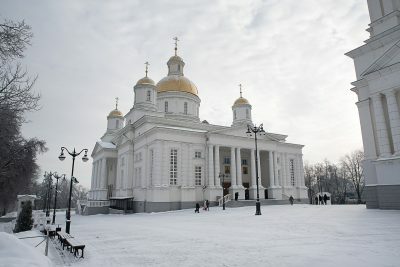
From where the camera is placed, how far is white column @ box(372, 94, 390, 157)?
20.1m

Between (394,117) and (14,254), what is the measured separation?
72.8ft

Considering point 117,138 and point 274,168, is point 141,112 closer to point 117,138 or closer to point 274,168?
point 117,138

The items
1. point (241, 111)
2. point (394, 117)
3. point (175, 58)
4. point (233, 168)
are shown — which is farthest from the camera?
point (241, 111)

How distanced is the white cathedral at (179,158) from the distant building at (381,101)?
685 inches

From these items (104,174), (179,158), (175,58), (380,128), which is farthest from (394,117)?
(104,174)

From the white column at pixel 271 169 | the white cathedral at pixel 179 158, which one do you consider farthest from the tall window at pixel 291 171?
the white column at pixel 271 169

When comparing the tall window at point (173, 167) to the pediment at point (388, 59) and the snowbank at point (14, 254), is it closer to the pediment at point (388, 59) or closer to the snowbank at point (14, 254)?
the pediment at point (388, 59)

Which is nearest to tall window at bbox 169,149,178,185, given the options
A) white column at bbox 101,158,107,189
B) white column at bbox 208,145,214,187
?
white column at bbox 208,145,214,187

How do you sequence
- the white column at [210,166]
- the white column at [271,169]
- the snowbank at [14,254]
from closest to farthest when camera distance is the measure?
the snowbank at [14,254] < the white column at [210,166] < the white column at [271,169]

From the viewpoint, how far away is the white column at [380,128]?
20.1 meters

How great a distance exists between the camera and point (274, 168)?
143 feet

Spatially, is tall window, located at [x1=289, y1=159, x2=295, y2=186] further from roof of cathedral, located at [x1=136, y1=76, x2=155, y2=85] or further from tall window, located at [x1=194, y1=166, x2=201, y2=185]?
roof of cathedral, located at [x1=136, y1=76, x2=155, y2=85]

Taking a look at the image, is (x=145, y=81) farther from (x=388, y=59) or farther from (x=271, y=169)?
(x=388, y=59)

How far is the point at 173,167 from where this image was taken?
35875mm
